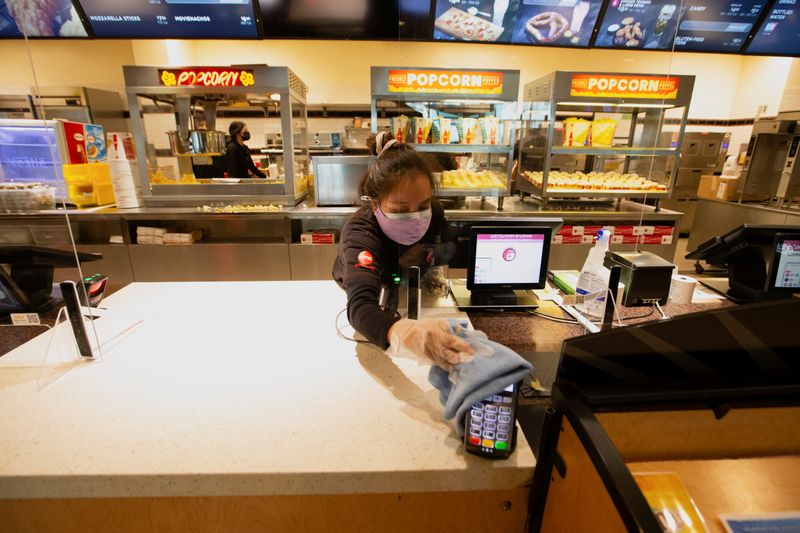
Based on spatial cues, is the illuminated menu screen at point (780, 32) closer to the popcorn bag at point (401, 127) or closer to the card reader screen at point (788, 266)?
the card reader screen at point (788, 266)

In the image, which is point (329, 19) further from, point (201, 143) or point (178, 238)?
point (178, 238)

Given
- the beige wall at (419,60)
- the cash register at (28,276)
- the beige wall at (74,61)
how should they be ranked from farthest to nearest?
the beige wall at (419,60) → the beige wall at (74,61) → the cash register at (28,276)

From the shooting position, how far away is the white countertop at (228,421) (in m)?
0.82

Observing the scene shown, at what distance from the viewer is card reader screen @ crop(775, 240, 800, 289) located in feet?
5.41

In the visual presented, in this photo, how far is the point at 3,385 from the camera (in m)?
1.09

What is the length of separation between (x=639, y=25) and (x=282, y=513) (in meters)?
4.10

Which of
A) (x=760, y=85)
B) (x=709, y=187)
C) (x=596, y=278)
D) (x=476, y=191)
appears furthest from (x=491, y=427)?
(x=760, y=85)

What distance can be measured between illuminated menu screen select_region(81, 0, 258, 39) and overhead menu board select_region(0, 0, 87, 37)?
147mm

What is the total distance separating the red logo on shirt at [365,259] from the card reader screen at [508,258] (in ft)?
1.82

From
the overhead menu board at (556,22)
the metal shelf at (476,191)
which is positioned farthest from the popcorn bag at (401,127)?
the overhead menu board at (556,22)

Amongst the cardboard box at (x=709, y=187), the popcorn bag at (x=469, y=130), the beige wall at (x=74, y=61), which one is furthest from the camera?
the cardboard box at (x=709, y=187)

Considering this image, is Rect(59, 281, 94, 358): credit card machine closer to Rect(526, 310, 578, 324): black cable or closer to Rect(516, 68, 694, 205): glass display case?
Rect(526, 310, 578, 324): black cable

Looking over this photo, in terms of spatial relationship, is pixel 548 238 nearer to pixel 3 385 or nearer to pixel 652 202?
pixel 3 385

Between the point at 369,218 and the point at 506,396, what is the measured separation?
0.91m
